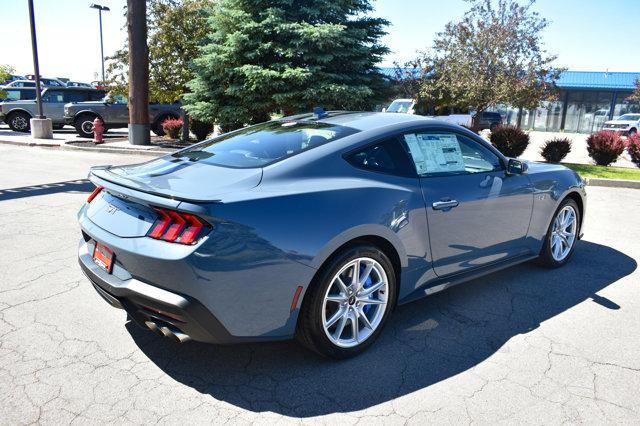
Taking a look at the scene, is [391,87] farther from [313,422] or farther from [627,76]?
[627,76]

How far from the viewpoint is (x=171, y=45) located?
1572 centimetres

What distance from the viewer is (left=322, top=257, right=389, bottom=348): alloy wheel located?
2.91 m

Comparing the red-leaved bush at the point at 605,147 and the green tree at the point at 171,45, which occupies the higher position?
the green tree at the point at 171,45

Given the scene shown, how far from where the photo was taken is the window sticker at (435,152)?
11.2ft

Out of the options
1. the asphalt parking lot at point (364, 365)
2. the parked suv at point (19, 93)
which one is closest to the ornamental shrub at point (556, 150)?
the asphalt parking lot at point (364, 365)

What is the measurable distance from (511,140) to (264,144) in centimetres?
1138

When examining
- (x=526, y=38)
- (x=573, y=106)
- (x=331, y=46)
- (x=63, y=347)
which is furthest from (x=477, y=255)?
(x=573, y=106)

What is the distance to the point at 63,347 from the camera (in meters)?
3.07

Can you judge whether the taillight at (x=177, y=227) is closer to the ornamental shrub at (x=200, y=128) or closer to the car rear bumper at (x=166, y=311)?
the car rear bumper at (x=166, y=311)

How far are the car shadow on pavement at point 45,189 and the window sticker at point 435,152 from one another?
21.2ft

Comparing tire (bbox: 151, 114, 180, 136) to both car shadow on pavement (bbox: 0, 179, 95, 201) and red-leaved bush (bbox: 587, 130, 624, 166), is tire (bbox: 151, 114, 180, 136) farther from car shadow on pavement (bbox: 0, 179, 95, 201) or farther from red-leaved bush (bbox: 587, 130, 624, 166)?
red-leaved bush (bbox: 587, 130, 624, 166)

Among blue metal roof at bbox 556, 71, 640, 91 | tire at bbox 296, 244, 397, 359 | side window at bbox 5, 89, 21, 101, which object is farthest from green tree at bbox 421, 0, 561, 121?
blue metal roof at bbox 556, 71, 640, 91

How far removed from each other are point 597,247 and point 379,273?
381cm

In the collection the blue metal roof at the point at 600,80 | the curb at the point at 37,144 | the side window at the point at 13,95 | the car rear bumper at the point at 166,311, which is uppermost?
the blue metal roof at the point at 600,80
